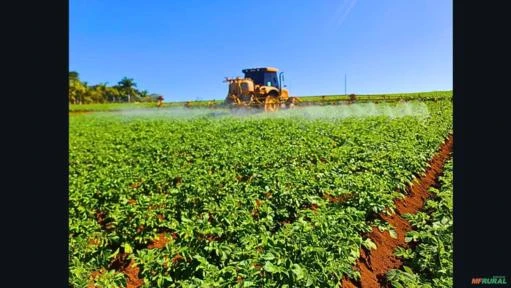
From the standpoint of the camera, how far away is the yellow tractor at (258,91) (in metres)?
15.8

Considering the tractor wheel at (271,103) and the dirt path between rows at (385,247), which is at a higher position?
the tractor wheel at (271,103)

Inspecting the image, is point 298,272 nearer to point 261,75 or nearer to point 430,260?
point 430,260

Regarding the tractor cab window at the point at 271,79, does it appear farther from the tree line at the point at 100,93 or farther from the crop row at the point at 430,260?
the crop row at the point at 430,260

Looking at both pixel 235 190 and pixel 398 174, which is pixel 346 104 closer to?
pixel 398 174

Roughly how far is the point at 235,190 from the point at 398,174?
2275 mm

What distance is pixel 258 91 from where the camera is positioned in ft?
52.4

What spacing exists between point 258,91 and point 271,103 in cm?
72

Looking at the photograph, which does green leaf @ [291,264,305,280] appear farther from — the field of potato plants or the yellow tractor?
the yellow tractor

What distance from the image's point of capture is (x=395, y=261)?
11.6 ft

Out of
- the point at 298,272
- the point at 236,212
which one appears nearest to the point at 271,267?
the point at 298,272
